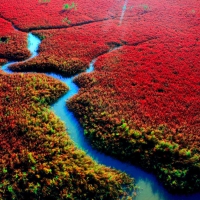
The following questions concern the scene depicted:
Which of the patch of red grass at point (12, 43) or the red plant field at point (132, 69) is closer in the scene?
the red plant field at point (132, 69)

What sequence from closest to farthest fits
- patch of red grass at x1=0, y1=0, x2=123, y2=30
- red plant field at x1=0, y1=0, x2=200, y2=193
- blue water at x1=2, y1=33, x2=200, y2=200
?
blue water at x1=2, y1=33, x2=200, y2=200 < red plant field at x1=0, y1=0, x2=200, y2=193 < patch of red grass at x1=0, y1=0, x2=123, y2=30

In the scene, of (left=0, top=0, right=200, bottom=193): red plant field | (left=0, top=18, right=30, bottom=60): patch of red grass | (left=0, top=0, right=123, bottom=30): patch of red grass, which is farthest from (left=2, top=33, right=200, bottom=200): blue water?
(left=0, top=0, right=123, bottom=30): patch of red grass

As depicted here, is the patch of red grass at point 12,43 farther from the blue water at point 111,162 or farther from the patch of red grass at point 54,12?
the blue water at point 111,162

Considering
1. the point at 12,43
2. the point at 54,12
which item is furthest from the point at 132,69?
the point at 54,12

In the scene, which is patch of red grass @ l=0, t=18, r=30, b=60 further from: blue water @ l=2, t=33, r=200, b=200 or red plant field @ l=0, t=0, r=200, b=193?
blue water @ l=2, t=33, r=200, b=200

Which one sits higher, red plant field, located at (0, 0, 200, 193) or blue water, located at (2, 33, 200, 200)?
red plant field, located at (0, 0, 200, 193)

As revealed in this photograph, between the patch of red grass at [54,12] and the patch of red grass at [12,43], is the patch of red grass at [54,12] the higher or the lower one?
the higher one

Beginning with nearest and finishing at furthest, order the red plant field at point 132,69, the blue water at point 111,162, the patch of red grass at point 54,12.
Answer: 1. the blue water at point 111,162
2. the red plant field at point 132,69
3. the patch of red grass at point 54,12

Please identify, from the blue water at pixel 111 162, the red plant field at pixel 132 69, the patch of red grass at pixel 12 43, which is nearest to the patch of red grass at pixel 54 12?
the red plant field at pixel 132 69

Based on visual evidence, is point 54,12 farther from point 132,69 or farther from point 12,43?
point 132,69
